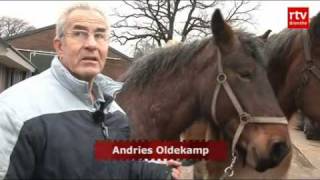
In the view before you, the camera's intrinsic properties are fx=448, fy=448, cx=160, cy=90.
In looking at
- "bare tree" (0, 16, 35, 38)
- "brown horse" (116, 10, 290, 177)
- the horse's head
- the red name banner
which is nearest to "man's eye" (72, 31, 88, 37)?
the red name banner

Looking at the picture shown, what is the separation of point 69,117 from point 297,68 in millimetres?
2618

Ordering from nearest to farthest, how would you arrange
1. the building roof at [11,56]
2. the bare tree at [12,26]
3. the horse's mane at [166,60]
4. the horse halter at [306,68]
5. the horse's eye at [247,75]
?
the horse's eye at [247,75] → the horse's mane at [166,60] → the horse halter at [306,68] → the building roof at [11,56] → the bare tree at [12,26]

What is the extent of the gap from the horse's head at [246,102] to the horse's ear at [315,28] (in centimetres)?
86

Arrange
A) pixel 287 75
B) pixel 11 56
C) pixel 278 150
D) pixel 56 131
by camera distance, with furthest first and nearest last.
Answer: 1. pixel 11 56
2. pixel 287 75
3. pixel 278 150
4. pixel 56 131

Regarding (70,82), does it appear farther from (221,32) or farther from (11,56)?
(11,56)

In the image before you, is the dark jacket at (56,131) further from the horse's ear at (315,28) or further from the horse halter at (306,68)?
the horse's ear at (315,28)

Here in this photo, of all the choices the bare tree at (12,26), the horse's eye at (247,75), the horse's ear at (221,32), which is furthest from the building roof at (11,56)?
the bare tree at (12,26)

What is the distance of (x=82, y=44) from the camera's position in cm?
198

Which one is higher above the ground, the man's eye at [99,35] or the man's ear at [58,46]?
the man's eye at [99,35]

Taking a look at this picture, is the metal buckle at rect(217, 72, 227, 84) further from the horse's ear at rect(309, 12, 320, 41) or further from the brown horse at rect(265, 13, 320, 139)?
the horse's ear at rect(309, 12, 320, 41)

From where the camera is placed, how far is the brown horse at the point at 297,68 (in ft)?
12.8

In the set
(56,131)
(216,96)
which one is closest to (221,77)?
(216,96)

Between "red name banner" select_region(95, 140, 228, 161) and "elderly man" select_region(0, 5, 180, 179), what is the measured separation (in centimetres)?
3

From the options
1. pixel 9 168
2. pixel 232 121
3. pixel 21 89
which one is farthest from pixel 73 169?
pixel 232 121
